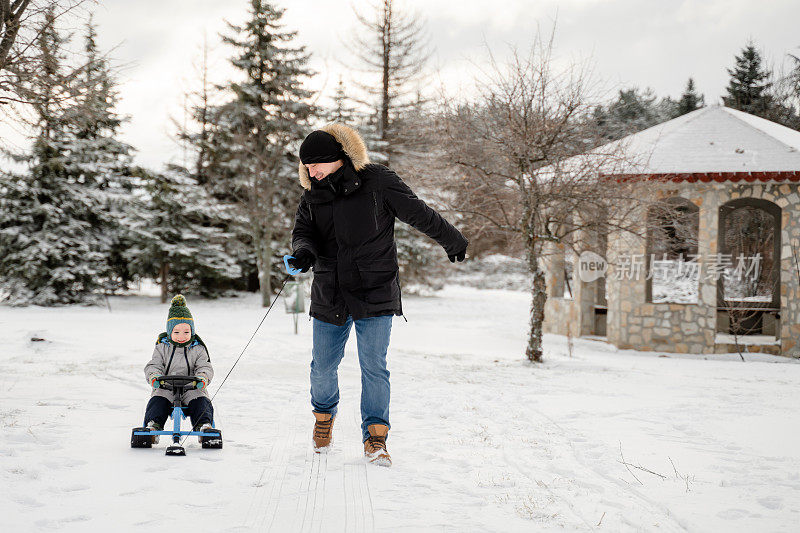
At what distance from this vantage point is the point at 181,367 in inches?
166

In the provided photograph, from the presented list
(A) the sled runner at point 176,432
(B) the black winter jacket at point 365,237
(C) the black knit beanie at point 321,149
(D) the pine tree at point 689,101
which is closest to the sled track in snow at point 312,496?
(A) the sled runner at point 176,432

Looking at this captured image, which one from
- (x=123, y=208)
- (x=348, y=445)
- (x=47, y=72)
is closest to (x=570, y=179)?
(x=348, y=445)

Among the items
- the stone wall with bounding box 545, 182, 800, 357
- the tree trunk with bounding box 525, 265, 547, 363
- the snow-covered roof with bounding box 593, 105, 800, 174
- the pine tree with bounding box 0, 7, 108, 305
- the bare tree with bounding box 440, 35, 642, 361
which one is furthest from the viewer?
the pine tree with bounding box 0, 7, 108, 305

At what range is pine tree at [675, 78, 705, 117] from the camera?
32.0m

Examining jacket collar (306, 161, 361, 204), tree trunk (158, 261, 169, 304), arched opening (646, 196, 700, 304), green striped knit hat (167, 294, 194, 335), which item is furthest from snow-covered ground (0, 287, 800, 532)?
tree trunk (158, 261, 169, 304)

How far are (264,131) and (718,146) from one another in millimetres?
15930

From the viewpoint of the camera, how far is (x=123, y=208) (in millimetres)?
22203

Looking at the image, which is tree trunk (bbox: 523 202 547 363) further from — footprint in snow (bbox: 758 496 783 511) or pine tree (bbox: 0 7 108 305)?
pine tree (bbox: 0 7 108 305)

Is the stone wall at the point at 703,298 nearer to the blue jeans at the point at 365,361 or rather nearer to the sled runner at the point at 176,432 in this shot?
the blue jeans at the point at 365,361

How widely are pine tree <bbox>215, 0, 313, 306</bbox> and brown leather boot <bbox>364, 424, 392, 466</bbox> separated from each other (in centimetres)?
1781

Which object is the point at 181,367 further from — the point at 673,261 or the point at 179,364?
the point at 673,261

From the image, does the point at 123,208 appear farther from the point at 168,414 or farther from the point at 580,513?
the point at 580,513

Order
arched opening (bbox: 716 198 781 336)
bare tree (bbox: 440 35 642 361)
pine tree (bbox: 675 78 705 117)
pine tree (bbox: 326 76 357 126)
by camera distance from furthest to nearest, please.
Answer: pine tree (bbox: 675 78 705 117), pine tree (bbox: 326 76 357 126), arched opening (bbox: 716 198 781 336), bare tree (bbox: 440 35 642 361)

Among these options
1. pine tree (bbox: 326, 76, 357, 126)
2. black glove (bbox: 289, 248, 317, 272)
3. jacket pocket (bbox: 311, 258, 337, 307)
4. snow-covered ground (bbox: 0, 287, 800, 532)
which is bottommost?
snow-covered ground (bbox: 0, 287, 800, 532)
